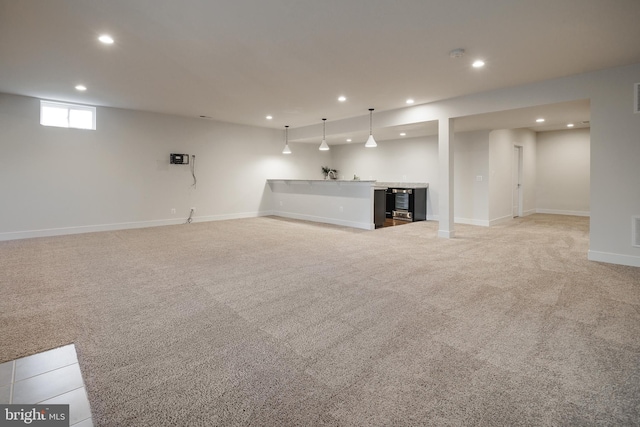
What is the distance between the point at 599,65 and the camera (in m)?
4.08

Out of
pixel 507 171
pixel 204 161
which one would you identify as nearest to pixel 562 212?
pixel 507 171

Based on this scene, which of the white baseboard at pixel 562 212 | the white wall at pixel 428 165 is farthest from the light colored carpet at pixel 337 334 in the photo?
the white baseboard at pixel 562 212

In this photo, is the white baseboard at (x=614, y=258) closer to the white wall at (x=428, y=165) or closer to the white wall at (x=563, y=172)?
the white wall at (x=428, y=165)

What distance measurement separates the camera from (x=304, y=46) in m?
3.53

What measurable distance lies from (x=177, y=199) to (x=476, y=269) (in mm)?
6748

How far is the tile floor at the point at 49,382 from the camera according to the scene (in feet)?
5.46

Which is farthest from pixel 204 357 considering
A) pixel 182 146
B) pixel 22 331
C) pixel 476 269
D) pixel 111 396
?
pixel 182 146

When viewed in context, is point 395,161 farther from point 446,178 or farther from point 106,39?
point 106,39

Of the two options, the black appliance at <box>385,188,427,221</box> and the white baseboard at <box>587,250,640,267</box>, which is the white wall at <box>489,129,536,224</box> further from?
the white baseboard at <box>587,250,640,267</box>

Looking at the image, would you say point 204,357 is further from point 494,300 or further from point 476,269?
point 476,269

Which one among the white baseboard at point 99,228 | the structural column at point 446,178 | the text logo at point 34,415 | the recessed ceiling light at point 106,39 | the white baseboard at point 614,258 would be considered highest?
the recessed ceiling light at point 106,39

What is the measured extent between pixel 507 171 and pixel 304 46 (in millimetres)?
6930

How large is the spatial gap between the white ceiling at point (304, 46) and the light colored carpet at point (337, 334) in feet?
8.48

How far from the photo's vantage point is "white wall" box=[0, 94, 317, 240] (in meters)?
5.89
